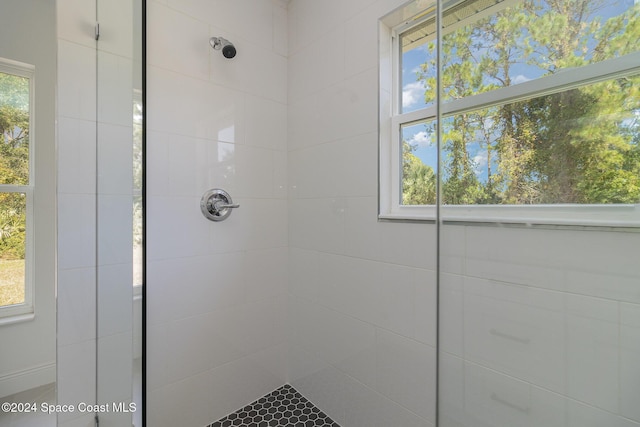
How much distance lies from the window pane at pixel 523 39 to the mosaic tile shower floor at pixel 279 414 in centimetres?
164

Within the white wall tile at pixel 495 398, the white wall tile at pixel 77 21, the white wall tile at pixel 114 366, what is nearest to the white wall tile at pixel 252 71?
the white wall tile at pixel 77 21

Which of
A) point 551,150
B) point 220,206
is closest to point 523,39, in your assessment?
point 551,150

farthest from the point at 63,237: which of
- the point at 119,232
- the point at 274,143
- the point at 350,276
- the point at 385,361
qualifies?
the point at 385,361

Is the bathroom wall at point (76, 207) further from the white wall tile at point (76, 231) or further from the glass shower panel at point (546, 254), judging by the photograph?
the glass shower panel at point (546, 254)

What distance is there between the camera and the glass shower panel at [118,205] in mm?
1034

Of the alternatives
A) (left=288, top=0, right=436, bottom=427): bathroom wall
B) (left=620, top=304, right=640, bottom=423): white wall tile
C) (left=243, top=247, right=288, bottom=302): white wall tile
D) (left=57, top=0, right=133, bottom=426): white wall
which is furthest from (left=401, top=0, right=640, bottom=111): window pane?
(left=57, top=0, right=133, bottom=426): white wall

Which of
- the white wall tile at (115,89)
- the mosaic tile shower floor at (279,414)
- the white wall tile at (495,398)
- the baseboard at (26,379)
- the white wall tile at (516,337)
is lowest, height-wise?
the mosaic tile shower floor at (279,414)

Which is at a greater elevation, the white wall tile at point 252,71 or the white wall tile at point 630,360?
the white wall tile at point 252,71

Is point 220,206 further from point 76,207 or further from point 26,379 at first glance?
point 26,379

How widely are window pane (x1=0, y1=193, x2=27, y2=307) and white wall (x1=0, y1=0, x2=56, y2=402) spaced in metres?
0.05

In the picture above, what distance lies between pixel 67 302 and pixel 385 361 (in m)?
1.30

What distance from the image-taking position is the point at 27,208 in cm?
109

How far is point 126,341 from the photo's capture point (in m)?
1.04

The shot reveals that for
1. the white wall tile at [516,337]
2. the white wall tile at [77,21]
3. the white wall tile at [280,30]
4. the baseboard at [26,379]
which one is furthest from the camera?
the white wall tile at [280,30]
